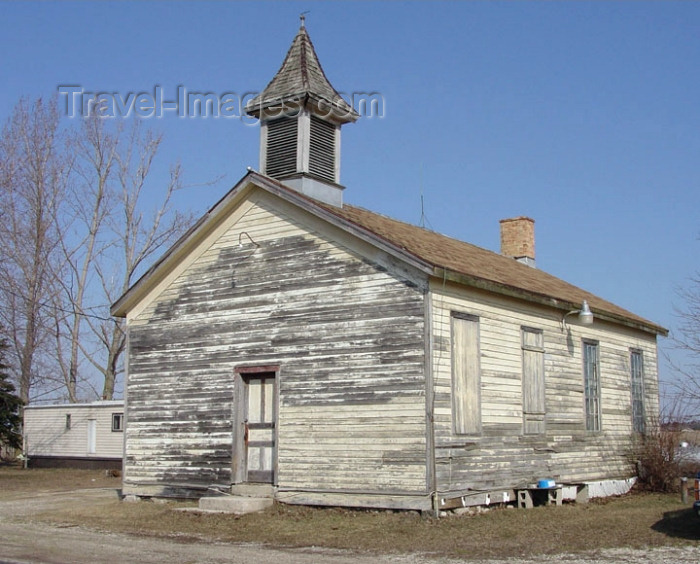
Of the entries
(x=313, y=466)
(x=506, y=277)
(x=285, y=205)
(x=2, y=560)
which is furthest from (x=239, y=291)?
(x=2, y=560)

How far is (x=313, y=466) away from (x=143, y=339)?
5519mm

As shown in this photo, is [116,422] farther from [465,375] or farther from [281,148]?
[465,375]

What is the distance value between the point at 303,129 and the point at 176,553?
1001 centimetres

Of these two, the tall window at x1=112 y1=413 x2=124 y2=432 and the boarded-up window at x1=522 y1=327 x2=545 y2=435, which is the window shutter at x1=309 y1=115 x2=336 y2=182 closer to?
the boarded-up window at x1=522 y1=327 x2=545 y2=435

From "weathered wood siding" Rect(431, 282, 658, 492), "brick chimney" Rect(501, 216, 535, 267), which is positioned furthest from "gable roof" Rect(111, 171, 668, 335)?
"brick chimney" Rect(501, 216, 535, 267)

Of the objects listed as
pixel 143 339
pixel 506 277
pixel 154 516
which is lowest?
pixel 154 516

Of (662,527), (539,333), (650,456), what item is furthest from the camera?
(650,456)

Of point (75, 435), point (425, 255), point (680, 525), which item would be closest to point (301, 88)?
point (425, 255)

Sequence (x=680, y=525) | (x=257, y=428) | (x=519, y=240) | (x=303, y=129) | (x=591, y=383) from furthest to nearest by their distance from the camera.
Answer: (x=519, y=240), (x=591, y=383), (x=303, y=129), (x=257, y=428), (x=680, y=525)

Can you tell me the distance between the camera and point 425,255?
16219mm

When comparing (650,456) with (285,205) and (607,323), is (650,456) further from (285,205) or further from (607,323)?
(285,205)

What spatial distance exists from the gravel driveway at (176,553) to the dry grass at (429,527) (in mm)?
504

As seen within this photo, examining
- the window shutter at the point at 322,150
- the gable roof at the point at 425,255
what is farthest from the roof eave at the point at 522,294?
the window shutter at the point at 322,150

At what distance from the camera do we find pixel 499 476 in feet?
55.8
